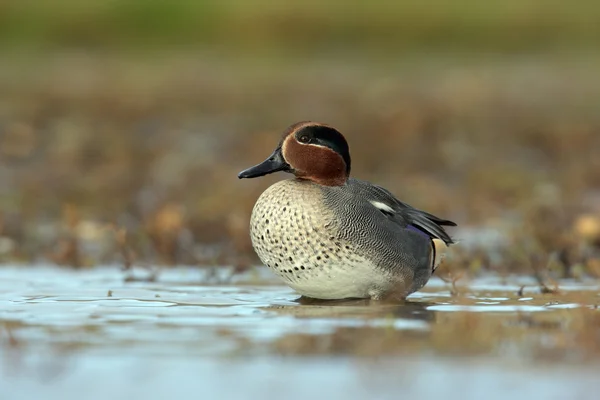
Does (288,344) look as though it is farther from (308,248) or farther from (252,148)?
(252,148)

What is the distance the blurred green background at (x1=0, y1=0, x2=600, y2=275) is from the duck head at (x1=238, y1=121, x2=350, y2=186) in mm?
1470

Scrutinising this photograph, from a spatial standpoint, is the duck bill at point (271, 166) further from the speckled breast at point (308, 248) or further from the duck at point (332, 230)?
the speckled breast at point (308, 248)

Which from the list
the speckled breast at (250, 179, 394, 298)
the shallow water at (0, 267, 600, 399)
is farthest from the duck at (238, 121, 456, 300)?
the shallow water at (0, 267, 600, 399)

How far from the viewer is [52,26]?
1891cm

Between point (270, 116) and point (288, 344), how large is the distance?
10102mm

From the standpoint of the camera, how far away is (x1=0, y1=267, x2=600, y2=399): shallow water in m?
3.69

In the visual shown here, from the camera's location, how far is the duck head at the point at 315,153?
20.1 feet

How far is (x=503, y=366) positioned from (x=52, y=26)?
1582cm

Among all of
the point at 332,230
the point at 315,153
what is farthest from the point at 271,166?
the point at 332,230

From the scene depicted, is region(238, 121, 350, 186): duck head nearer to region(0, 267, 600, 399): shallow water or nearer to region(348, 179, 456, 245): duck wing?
region(348, 179, 456, 245): duck wing

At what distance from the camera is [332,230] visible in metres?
5.79

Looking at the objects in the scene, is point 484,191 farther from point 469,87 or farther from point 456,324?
point 456,324

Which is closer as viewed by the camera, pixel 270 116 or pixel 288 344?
pixel 288 344

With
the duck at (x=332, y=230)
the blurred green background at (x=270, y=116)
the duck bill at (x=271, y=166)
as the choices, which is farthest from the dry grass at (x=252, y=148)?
the duck bill at (x=271, y=166)
